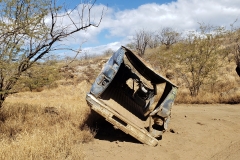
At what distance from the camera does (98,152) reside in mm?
5242

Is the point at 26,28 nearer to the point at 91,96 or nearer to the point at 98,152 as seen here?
the point at 91,96

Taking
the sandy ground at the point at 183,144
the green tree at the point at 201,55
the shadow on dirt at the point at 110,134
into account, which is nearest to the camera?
the sandy ground at the point at 183,144

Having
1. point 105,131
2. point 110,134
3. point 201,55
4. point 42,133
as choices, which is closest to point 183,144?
point 110,134

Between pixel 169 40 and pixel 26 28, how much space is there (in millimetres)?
31330

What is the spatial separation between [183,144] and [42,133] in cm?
313

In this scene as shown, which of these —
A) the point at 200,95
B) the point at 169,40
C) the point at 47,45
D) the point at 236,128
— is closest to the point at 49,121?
the point at 47,45

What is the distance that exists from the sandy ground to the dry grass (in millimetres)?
403

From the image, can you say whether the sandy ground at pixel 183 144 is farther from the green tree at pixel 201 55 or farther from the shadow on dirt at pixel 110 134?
the green tree at pixel 201 55

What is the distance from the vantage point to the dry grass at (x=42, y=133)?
4359mm

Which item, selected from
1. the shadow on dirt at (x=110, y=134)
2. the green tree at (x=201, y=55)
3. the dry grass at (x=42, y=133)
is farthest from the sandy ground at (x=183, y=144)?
the green tree at (x=201, y=55)

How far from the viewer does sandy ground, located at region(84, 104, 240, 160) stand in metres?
5.12

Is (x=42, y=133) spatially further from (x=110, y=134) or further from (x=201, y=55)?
(x=201, y=55)

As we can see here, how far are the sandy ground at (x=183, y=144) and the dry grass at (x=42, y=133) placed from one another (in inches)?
15.9

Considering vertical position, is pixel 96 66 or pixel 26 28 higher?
pixel 26 28
